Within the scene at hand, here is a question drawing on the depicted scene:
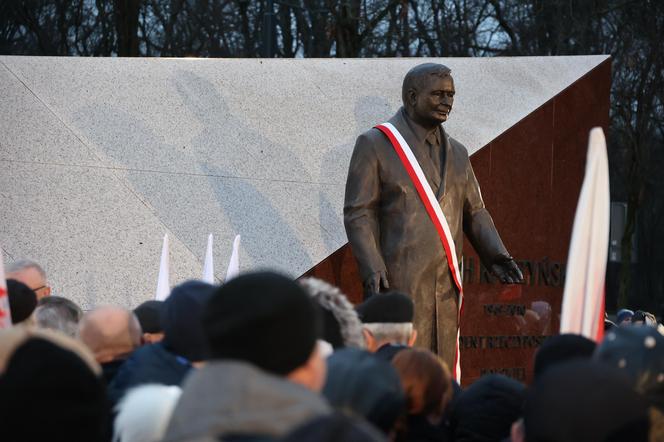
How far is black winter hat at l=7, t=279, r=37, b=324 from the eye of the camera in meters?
4.77

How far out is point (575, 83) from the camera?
9820mm

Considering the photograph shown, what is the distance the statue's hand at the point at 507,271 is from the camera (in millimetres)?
7097

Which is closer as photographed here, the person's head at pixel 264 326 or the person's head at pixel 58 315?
the person's head at pixel 264 326

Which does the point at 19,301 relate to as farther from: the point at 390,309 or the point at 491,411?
the point at 491,411

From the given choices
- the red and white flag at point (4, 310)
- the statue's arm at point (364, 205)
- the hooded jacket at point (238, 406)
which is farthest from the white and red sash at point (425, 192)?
the hooded jacket at point (238, 406)

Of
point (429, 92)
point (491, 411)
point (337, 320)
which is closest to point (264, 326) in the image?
point (337, 320)

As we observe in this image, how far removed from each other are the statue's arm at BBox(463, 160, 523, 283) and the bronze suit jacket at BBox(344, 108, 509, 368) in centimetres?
7

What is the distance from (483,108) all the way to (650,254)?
19324 millimetres

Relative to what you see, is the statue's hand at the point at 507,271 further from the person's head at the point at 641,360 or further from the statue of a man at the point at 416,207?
the person's head at the point at 641,360

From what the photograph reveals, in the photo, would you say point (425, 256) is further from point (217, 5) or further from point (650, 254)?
point (650, 254)

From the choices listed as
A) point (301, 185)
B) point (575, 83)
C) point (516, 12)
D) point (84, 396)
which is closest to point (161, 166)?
point (301, 185)

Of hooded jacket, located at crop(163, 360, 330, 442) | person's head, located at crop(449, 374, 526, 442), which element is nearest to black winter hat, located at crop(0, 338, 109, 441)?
hooded jacket, located at crop(163, 360, 330, 442)

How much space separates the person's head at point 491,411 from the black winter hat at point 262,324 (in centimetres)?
169

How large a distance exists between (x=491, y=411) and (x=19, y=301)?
1.88 m
